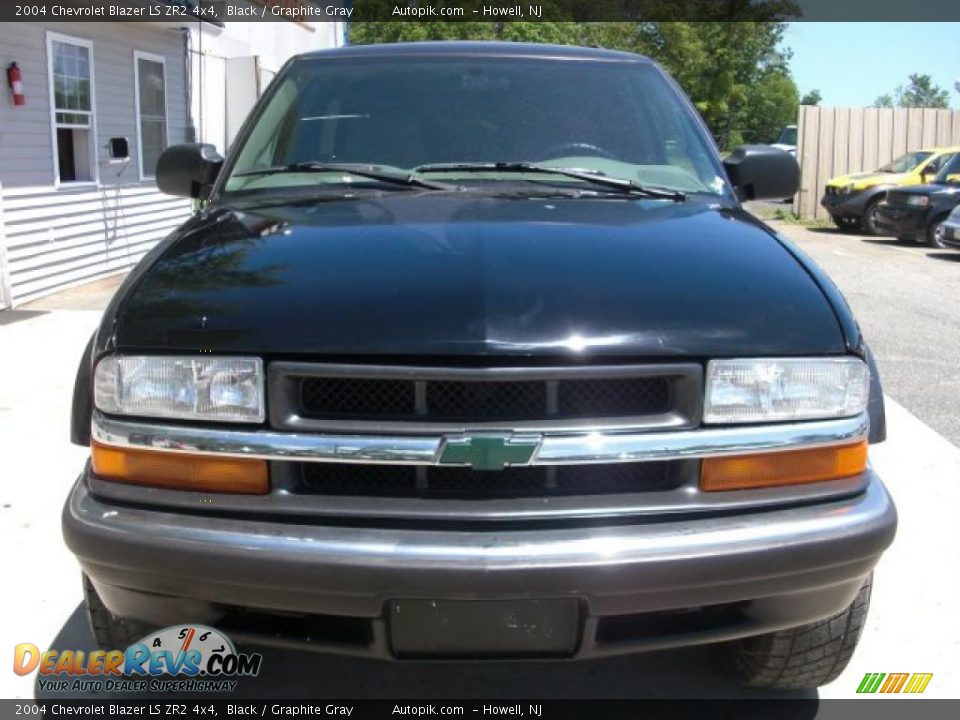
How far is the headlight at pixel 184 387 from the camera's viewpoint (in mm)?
2145

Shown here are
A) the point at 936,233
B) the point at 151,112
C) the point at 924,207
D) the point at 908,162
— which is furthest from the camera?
the point at 908,162

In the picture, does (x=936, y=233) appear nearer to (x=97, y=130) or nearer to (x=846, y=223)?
(x=846, y=223)

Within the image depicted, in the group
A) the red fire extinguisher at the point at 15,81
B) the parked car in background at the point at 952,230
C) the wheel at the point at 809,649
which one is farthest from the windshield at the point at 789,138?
the wheel at the point at 809,649

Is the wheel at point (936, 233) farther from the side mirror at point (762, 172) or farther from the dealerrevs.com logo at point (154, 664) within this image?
the dealerrevs.com logo at point (154, 664)

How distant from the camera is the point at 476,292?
2.18 metres

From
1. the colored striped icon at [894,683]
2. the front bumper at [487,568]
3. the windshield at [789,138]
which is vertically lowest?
the colored striped icon at [894,683]

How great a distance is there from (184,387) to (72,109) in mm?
9449

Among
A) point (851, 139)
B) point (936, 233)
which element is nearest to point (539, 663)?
point (936, 233)

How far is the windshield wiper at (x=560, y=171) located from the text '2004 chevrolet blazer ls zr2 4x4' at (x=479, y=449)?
72cm

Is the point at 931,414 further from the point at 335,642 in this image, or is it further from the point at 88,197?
the point at 88,197

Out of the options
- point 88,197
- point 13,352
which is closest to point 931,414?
point 13,352

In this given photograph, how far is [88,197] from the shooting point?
10.8m

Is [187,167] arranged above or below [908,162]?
below

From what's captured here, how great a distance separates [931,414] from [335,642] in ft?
15.9
